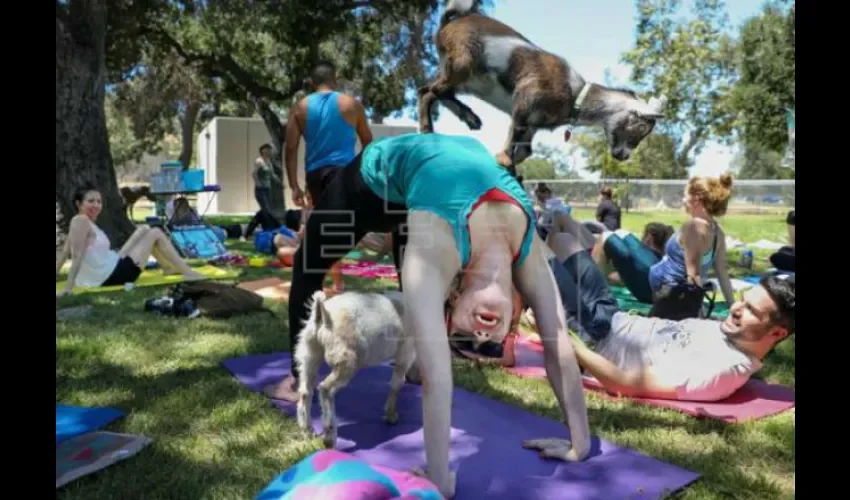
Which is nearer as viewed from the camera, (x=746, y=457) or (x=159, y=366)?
(x=746, y=457)

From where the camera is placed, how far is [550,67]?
284cm

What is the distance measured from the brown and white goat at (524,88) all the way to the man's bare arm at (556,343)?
593mm

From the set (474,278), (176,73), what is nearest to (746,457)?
(474,278)

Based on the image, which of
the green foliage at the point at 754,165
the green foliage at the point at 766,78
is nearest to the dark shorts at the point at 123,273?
the green foliage at the point at 766,78

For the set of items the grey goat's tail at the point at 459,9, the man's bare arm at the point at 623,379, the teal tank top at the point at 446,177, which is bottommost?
the man's bare arm at the point at 623,379

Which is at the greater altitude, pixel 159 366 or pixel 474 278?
pixel 474 278

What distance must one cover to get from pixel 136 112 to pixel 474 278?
32.2 meters

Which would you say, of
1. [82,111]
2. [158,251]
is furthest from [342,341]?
[82,111]

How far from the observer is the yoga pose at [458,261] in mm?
2303

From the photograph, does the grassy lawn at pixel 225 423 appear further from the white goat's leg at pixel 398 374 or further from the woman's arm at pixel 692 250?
the woman's arm at pixel 692 250

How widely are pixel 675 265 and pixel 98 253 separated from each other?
245 inches

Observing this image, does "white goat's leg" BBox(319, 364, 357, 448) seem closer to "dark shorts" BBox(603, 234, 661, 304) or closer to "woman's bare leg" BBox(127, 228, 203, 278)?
"dark shorts" BBox(603, 234, 661, 304)
